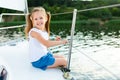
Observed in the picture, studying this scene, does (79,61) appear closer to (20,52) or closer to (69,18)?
(20,52)

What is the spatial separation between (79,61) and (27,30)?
Answer: 5.62 meters

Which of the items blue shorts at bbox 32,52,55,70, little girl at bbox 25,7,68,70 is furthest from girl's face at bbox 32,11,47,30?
blue shorts at bbox 32,52,55,70

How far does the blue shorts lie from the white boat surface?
0.04 metres

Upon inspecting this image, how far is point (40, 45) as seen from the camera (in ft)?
10.9

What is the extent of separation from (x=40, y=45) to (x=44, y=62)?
0.67ft

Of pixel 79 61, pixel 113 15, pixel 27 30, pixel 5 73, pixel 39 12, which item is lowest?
pixel 113 15

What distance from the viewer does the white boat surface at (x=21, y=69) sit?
3.04 meters

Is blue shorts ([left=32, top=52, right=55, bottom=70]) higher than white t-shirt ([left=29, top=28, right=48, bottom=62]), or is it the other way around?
white t-shirt ([left=29, top=28, right=48, bottom=62])

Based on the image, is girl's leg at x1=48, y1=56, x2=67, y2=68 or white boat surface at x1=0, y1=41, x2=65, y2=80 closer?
white boat surface at x1=0, y1=41, x2=65, y2=80

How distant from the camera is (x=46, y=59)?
3.23 metres

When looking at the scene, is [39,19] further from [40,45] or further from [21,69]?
[21,69]

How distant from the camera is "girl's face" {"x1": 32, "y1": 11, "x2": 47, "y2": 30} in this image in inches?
131

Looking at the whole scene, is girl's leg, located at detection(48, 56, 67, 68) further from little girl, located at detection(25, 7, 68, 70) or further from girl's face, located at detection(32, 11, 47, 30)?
girl's face, located at detection(32, 11, 47, 30)

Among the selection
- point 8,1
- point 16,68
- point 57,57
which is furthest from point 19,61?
point 8,1
